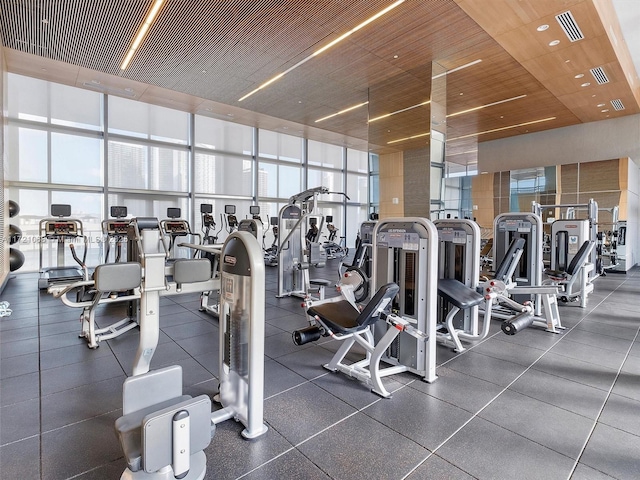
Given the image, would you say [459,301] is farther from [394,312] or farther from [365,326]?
[365,326]

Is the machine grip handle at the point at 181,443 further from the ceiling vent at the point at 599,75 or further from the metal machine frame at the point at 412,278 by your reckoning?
the ceiling vent at the point at 599,75

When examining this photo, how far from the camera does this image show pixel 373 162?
8.66 meters

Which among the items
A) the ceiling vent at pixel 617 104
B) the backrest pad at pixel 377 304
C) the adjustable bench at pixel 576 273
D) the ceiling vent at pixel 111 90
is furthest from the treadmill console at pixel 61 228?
the ceiling vent at pixel 617 104

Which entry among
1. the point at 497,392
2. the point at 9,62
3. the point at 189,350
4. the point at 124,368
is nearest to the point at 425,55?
the point at 497,392

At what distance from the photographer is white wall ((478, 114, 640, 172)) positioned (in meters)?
8.93

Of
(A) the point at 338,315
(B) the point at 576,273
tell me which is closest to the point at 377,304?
(A) the point at 338,315

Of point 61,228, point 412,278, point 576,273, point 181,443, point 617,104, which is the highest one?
point 617,104

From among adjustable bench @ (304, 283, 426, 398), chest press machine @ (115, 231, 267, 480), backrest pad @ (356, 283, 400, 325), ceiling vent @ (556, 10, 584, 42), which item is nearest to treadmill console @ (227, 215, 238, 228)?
adjustable bench @ (304, 283, 426, 398)

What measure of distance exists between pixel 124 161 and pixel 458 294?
28.5 feet

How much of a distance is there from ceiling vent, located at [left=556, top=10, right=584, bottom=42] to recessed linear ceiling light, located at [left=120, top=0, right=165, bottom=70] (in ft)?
17.7

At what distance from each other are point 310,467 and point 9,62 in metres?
8.72

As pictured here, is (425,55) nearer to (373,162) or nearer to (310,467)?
(373,162)

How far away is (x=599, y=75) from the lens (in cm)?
652

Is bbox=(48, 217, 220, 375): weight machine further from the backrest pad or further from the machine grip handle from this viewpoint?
the backrest pad
